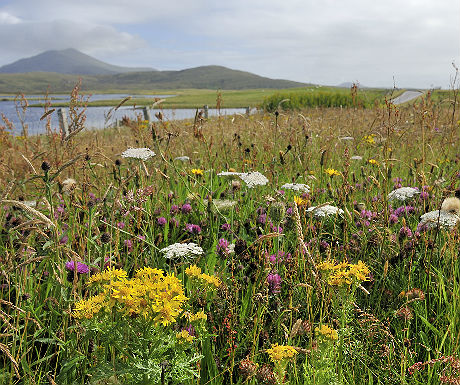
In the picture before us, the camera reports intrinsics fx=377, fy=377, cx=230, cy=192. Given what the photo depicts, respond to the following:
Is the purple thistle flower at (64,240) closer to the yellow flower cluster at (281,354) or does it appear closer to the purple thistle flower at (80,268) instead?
the purple thistle flower at (80,268)

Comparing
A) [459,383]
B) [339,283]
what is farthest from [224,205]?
[459,383]

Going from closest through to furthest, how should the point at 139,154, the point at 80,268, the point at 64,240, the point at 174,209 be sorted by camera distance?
the point at 80,268, the point at 64,240, the point at 139,154, the point at 174,209

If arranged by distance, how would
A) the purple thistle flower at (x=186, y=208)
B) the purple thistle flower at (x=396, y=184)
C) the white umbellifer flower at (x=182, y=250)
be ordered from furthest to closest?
the purple thistle flower at (x=396, y=184), the purple thistle flower at (x=186, y=208), the white umbellifer flower at (x=182, y=250)

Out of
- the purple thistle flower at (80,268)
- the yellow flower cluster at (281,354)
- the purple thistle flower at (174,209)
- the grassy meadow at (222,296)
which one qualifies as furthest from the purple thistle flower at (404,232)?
the purple thistle flower at (80,268)

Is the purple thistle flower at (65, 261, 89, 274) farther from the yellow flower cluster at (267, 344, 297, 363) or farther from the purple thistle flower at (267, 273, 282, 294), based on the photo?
the yellow flower cluster at (267, 344, 297, 363)

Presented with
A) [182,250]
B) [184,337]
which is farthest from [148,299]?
[182,250]

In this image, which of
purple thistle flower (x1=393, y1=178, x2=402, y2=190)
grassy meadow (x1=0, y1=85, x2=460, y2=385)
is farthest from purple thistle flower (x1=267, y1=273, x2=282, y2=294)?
purple thistle flower (x1=393, y1=178, x2=402, y2=190)

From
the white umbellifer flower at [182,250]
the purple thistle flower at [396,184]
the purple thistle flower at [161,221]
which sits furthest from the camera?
the purple thistle flower at [396,184]

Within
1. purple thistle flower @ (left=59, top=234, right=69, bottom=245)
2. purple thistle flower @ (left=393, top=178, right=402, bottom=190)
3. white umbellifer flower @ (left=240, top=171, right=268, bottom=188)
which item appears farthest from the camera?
purple thistle flower @ (left=393, top=178, right=402, bottom=190)

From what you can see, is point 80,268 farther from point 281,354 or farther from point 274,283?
point 281,354

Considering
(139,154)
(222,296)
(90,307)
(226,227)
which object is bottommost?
(222,296)

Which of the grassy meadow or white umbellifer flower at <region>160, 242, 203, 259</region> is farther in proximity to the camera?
white umbellifer flower at <region>160, 242, 203, 259</region>

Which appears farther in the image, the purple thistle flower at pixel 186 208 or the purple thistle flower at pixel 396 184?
the purple thistle flower at pixel 396 184

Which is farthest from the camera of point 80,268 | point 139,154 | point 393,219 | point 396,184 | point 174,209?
point 396,184
